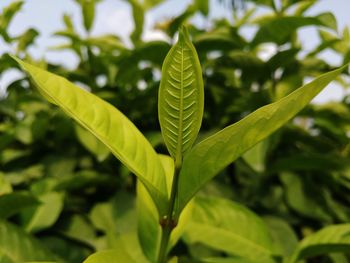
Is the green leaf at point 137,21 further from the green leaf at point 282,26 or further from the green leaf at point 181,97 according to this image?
the green leaf at point 181,97

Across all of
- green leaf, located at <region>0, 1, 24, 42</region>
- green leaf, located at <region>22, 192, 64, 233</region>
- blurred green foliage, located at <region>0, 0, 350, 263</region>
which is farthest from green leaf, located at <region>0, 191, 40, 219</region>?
green leaf, located at <region>0, 1, 24, 42</region>

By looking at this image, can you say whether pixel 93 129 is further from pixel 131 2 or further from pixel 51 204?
pixel 131 2

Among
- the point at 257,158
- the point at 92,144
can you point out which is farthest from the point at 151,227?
the point at 92,144

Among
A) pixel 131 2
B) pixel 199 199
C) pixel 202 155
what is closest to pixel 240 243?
pixel 199 199

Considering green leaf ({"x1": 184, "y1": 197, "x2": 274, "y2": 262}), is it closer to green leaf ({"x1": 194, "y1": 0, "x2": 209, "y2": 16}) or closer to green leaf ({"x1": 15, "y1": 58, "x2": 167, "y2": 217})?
green leaf ({"x1": 15, "y1": 58, "x2": 167, "y2": 217})

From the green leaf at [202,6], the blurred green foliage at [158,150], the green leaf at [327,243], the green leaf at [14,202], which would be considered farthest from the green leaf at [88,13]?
the green leaf at [327,243]

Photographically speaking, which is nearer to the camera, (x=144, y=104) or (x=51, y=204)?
(x=51, y=204)
